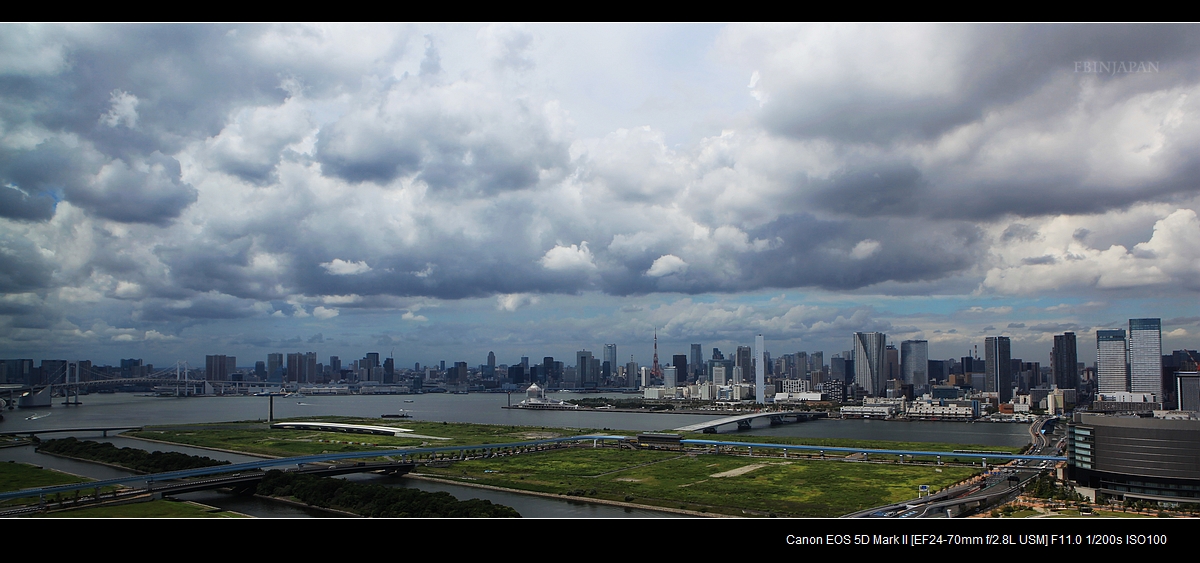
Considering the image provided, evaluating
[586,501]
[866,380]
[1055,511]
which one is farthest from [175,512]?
[866,380]

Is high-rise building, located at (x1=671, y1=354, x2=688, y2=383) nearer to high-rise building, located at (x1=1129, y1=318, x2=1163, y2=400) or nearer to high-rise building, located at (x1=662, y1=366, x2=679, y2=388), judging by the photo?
high-rise building, located at (x1=662, y1=366, x2=679, y2=388)

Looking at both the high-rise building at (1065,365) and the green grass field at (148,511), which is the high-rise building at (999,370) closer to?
the high-rise building at (1065,365)

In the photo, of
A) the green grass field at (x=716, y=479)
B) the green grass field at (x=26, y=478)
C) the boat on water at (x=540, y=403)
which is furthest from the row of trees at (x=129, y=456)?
the boat on water at (x=540, y=403)

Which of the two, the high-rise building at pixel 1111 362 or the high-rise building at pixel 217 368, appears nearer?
the high-rise building at pixel 1111 362

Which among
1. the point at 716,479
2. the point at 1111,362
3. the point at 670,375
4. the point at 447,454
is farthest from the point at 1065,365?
the point at 670,375

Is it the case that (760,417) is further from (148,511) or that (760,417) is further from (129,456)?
(148,511)

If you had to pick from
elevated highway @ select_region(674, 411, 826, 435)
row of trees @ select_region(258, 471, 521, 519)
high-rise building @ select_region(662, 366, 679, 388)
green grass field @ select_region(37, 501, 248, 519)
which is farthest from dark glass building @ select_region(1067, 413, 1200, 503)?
high-rise building @ select_region(662, 366, 679, 388)

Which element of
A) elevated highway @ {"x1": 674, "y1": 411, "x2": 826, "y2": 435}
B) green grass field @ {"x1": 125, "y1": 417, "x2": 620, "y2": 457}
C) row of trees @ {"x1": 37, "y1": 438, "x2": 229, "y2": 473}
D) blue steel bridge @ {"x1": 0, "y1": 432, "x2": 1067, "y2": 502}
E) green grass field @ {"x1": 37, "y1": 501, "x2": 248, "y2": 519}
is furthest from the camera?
elevated highway @ {"x1": 674, "y1": 411, "x2": 826, "y2": 435}
